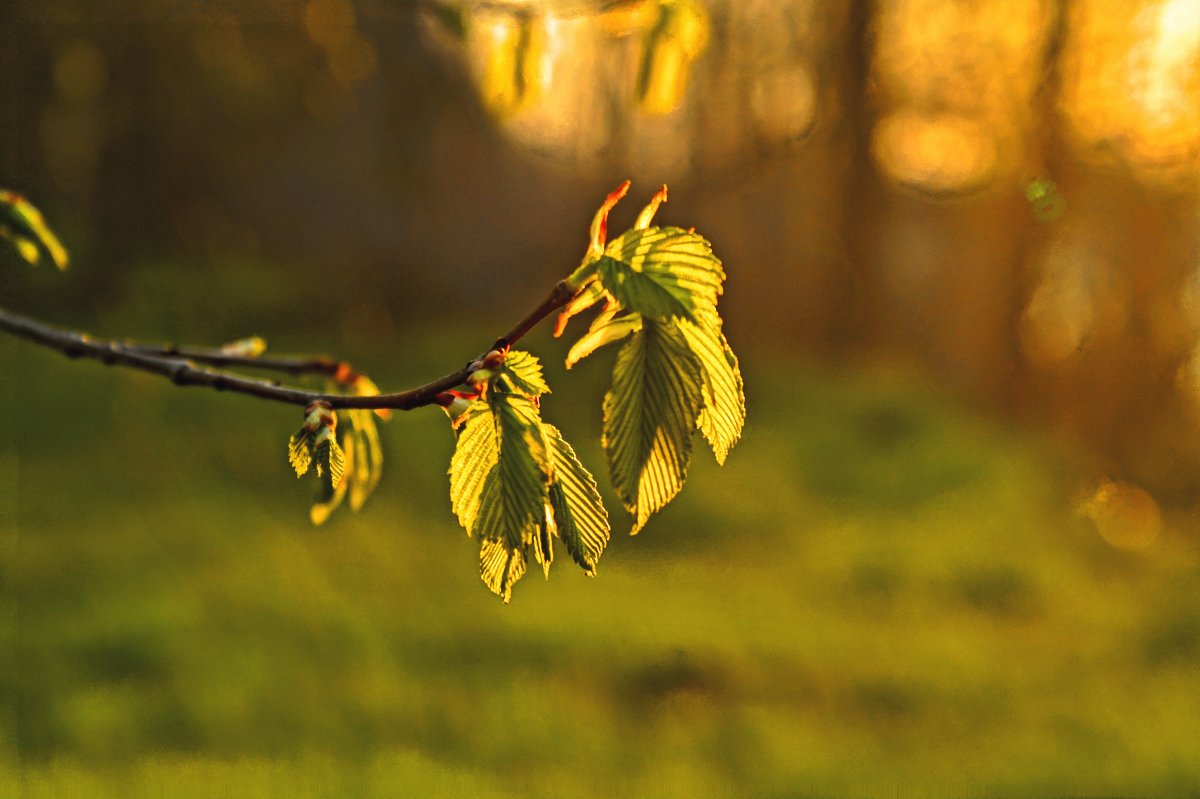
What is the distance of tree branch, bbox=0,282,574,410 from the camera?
53cm

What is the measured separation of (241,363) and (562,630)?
282 centimetres

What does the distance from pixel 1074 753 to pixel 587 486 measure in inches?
124

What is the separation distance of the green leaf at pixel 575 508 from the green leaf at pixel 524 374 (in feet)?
0.07

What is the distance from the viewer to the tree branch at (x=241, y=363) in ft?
1.74

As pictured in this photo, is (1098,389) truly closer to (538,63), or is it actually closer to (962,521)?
(962,521)

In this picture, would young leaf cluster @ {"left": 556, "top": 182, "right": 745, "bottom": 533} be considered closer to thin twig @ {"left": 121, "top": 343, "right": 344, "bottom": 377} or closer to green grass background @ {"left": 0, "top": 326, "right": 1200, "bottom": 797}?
thin twig @ {"left": 121, "top": 343, "right": 344, "bottom": 377}

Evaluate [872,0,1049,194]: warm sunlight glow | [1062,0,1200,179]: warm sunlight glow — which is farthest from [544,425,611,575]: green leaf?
[872,0,1049,194]: warm sunlight glow

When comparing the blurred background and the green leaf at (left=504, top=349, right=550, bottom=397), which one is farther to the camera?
the blurred background

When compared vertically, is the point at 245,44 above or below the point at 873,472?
above

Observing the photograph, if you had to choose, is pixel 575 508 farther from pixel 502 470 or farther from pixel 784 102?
pixel 784 102

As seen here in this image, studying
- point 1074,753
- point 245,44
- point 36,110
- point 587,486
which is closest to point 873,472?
point 1074,753

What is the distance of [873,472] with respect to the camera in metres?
5.34

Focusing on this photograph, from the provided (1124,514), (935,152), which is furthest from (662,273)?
(935,152)

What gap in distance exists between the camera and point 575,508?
1.80 ft
